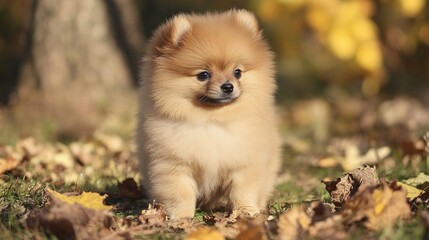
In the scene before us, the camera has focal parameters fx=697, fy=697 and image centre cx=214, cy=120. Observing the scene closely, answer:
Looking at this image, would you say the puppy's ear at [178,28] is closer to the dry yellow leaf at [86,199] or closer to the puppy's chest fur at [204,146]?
the puppy's chest fur at [204,146]

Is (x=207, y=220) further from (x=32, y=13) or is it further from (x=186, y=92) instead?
(x=32, y=13)

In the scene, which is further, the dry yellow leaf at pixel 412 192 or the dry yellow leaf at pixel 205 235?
the dry yellow leaf at pixel 412 192

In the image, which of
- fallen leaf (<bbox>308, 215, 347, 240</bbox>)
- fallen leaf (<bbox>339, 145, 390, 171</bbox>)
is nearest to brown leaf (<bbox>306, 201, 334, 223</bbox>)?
fallen leaf (<bbox>308, 215, 347, 240</bbox>)

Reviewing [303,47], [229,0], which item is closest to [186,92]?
[229,0]

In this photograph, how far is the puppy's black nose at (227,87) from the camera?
11.0ft

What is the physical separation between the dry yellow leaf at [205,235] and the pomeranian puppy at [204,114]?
2.27 ft

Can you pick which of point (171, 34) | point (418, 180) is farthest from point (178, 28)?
point (418, 180)

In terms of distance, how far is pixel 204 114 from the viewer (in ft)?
11.5

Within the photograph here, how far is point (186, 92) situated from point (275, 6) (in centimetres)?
365

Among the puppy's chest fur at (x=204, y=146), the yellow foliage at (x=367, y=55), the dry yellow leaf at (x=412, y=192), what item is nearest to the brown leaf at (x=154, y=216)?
the puppy's chest fur at (x=204, y=146)

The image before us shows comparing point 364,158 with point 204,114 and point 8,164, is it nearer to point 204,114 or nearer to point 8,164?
point 204,114

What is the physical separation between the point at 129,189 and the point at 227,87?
3.38ft

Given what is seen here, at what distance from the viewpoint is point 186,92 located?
3.46 m

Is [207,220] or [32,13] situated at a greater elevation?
[32,13]
